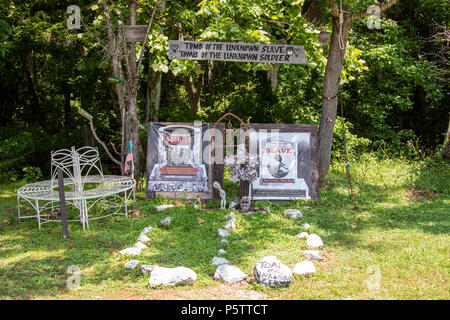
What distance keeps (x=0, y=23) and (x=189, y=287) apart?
5.65 m

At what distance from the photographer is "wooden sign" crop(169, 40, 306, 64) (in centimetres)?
724

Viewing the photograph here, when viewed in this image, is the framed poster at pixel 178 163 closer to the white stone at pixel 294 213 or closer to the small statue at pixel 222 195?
the small statue at pixel 222 195

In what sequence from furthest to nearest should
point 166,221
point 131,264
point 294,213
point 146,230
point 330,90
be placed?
point 330,90
point 294,213
point 166,221
point 146,230
point 131,264

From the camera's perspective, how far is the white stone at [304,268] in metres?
4.29

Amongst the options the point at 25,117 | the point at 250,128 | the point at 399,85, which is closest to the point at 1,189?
the point at 25,117

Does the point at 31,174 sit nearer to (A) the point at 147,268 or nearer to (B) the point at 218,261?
(A) the point at 147,268

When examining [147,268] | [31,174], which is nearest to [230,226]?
[147,268]

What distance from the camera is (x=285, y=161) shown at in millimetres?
7477

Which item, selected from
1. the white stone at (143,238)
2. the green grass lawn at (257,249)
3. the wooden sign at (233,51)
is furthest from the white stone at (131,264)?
the wooden sign at (233,51)

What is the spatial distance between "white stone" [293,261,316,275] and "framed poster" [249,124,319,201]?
117 inches

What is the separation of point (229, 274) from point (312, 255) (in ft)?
3.79

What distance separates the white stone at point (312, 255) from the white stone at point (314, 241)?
30cm

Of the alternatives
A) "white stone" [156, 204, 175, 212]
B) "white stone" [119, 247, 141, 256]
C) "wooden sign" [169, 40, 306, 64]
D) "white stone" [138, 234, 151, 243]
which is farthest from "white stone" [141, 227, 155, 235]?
"wooden sign" [169, 40, 306, 64]

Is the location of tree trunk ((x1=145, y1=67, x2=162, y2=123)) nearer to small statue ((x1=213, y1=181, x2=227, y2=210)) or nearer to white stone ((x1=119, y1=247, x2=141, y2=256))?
small statue ((x1=213, y1=181, x2=227, y2=210))
